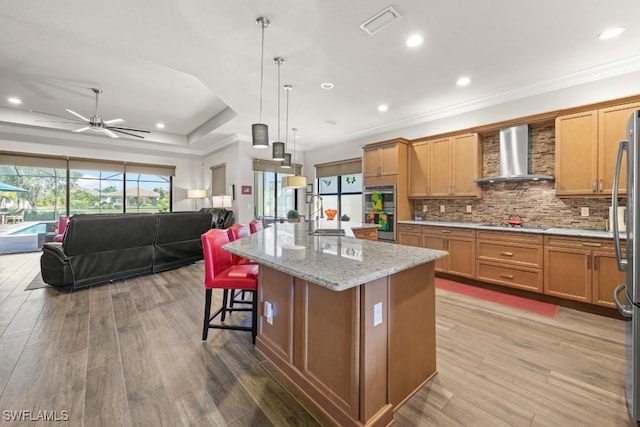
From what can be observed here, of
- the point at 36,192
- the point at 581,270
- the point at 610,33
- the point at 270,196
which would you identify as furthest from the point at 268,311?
the point at 36,192

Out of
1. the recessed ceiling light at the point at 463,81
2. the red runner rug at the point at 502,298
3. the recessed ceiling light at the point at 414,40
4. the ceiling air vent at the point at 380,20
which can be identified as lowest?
the red runner rug at the point at 502,298

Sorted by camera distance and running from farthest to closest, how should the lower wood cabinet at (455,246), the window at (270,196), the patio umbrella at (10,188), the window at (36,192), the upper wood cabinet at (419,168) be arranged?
1. the window at (270,196)
2. the window at (36,192)
3. the patio umbrella at (10,188)
4. the upper wood cabinet at (419,168)
5. the lower wood cabinet at (455,246)

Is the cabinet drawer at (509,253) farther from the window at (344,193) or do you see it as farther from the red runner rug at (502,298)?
the window at (344,193)

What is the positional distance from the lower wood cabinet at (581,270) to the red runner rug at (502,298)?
205 millimetres

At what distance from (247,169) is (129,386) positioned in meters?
5.56

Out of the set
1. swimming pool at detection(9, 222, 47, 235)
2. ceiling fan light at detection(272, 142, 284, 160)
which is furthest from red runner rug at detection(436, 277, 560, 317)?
swimming pool at detection(9, 222, 47, 235)

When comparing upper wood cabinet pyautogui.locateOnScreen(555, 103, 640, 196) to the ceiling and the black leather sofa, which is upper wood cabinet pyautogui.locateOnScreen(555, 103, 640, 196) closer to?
the ceiling

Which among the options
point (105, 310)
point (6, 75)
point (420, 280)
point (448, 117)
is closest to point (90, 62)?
point (6, 75)

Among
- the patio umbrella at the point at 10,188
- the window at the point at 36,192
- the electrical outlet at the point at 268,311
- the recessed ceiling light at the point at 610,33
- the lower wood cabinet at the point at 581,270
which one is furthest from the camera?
the window at the point at 36,192

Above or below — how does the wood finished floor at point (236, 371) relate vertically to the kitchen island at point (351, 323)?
below

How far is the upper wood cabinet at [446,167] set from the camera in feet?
14.0

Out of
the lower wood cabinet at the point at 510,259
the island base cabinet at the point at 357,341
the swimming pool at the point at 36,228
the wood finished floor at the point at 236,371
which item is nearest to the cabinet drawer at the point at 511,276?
the lower wood cabinet at the point at 510,259

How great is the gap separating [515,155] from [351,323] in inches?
153

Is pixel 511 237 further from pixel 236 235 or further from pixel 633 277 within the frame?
pixel 236 235
